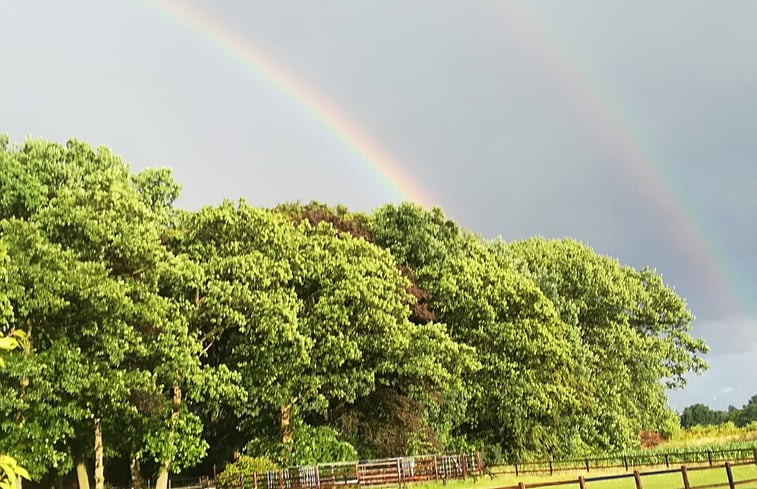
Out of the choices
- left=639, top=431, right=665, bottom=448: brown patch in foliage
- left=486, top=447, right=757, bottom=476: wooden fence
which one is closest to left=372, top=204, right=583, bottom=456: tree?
left=486, top=447, right=757, bottom=476: wooden fence

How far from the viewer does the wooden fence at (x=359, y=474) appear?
30422 millimetres

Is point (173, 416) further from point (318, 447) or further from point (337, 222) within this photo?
point (337, 222)

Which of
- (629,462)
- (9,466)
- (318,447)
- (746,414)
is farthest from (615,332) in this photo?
(746,414)

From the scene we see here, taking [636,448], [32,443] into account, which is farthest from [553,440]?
[32,443]

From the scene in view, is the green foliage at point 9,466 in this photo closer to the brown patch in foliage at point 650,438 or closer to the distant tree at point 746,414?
the brown patch in foliage at point 650,438

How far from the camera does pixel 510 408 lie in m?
43.9

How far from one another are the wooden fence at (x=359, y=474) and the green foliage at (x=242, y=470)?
0.33m

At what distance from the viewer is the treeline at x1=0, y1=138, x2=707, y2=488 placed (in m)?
25.9

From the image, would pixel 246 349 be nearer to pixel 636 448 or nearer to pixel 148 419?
pixel 148 419

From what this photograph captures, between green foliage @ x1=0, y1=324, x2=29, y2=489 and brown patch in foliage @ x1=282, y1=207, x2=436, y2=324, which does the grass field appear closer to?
brown patch in foliage @ x1=282, y1=207, x2=436, y2=324

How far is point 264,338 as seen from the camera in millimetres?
31797

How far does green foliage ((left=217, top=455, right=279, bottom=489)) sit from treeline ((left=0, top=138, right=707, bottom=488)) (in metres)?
1.90

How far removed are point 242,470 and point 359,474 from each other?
5.51 metres

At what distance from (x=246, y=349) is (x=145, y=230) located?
7.26 m
